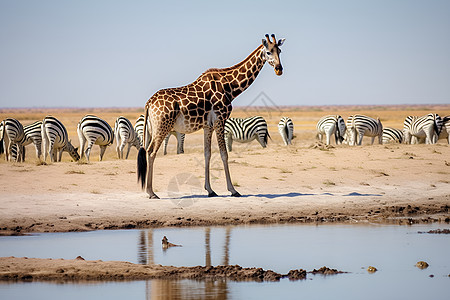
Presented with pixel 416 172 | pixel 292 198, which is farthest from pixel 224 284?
pixel 416 172

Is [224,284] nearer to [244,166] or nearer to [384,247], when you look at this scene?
[384,247]

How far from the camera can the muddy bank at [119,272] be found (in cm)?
851

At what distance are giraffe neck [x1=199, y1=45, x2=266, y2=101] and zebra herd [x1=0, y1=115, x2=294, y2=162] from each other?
7.42 metres

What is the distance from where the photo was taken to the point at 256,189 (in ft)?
50.5

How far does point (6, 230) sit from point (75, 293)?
4.06 metres

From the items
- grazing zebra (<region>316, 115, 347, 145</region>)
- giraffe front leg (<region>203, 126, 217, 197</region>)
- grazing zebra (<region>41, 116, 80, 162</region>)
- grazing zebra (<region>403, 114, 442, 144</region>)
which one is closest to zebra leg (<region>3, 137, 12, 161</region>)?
grazing zebra (<region>41, 116, 80, 162</region>)

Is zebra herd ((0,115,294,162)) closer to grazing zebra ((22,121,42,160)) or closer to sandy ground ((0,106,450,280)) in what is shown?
grazing zebra ((22,121,42,160))

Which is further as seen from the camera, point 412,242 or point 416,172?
point 416,172

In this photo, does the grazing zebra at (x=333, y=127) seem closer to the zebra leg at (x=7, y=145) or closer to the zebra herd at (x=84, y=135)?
the zebra herd at (x=84, y=135)

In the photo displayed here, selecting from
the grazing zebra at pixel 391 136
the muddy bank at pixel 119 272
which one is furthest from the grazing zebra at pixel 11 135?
the grazing zebra at pixel 391 136

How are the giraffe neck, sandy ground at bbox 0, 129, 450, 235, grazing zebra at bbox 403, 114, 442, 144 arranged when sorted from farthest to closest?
grazing zebra at bbox 403, 114, 442, 144 < the giraffe neck < sandy ground at bbox 0, 129, 450, 235

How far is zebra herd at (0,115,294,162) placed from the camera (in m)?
23.0

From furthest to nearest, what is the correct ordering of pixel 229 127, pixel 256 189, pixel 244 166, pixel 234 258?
pixel 229 127, pixel 244 166, pixel 256 189, pixel 234 258

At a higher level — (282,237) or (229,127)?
(229,127)
